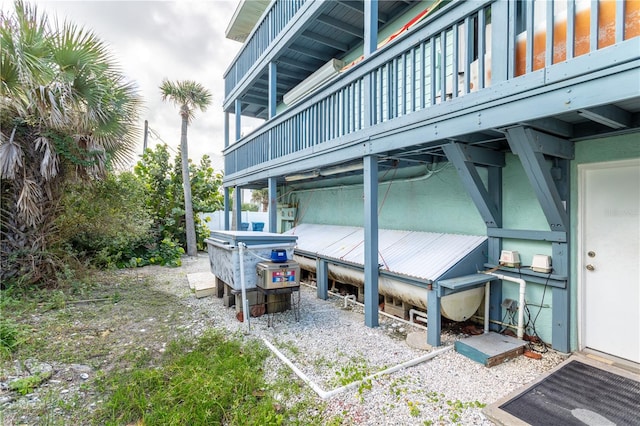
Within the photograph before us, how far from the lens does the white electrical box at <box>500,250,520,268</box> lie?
11.7 ft

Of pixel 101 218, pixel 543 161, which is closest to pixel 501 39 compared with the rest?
pixel 543 161

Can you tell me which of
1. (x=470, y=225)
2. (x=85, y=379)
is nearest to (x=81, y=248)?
(x=85, y=379)

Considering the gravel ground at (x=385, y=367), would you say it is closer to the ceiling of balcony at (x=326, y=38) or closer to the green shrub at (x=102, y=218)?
the green shrub at (x=102, y=218)

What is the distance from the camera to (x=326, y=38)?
630 centimetres

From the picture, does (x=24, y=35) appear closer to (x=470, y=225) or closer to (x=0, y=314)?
(x=0, y=314)

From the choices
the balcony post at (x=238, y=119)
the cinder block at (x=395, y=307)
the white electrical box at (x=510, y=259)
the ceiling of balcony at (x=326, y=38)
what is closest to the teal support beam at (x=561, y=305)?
the white electrical box at (x=510, y=259)

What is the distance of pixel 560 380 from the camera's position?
8.93ft

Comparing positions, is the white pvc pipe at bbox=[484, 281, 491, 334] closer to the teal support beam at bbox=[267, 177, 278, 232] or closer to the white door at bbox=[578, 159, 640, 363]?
the white door at bbox=[578, 159, 640, 363]

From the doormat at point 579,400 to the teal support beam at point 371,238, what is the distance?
6.15ft

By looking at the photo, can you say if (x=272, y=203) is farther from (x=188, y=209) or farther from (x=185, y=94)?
(x=185, y=94)

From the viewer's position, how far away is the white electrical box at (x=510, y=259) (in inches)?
141

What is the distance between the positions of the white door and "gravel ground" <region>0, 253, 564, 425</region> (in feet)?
1.83

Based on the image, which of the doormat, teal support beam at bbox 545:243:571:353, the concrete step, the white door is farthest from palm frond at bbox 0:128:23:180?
the white door

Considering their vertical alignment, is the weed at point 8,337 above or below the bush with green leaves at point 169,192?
below
